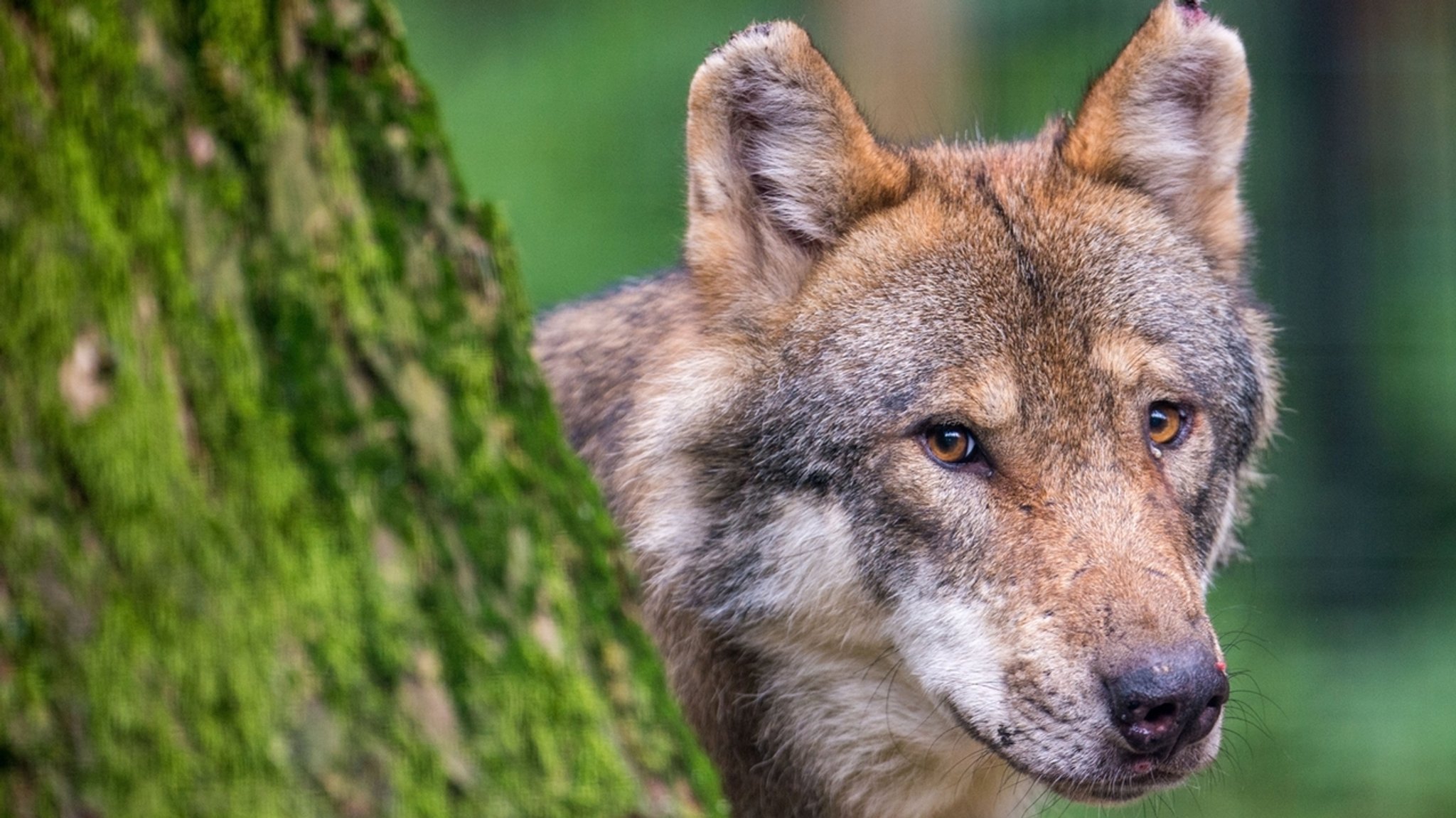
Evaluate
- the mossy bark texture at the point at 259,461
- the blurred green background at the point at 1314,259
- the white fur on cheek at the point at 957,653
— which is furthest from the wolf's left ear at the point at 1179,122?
the blurred green background at the point at 1314,259

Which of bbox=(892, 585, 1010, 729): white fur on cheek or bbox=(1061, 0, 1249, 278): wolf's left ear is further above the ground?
bbox=(1061, 0, 1249, 278): wolf's left ear

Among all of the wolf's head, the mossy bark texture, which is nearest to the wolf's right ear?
the wolf's head

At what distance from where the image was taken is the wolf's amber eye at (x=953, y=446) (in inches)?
142

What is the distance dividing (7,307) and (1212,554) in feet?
10.8

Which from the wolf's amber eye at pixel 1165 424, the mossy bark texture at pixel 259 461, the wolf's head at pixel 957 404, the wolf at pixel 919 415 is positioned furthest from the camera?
the wolf's amber eye at pixel 1165 424

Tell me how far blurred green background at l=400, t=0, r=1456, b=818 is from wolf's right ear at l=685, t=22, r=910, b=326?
13.1 ft

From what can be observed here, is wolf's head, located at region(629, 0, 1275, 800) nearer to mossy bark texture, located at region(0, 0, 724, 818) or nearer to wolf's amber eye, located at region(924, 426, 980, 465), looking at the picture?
wolf's amber eye, located at region(924, 426, 980, 465)

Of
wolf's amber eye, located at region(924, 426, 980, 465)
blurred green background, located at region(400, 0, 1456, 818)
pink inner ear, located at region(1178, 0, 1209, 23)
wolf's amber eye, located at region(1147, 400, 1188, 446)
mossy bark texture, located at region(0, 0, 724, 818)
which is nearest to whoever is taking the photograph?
mossy bark texture, located at region(0, 0, 724, 818)

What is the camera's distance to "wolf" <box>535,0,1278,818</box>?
137 inches

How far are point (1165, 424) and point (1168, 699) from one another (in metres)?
0.92

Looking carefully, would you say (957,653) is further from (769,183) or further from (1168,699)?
(769,183)

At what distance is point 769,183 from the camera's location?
3984 mm

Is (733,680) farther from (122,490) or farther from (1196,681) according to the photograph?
(122,490)

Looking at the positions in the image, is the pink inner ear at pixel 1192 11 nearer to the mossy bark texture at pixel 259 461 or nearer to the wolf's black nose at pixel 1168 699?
the wolf's black nose at pixel 1168 699
